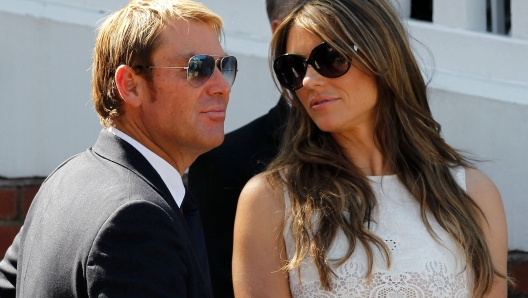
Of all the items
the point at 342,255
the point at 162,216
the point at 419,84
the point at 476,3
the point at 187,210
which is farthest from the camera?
the point at 476,3

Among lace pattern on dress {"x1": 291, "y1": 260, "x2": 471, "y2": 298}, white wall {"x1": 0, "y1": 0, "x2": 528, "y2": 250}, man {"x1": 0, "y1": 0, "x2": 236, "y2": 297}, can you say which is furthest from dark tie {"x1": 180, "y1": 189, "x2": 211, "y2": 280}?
white wall {"x1": 0, "y1": 0, "x2": 528, "y2": 250}

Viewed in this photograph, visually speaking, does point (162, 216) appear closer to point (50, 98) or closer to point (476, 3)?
point (50, 98)

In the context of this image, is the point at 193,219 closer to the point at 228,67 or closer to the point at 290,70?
the point at 228,67

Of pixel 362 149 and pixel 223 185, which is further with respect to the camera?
pixel 223 185

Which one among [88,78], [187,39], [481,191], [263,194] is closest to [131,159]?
[187,39]

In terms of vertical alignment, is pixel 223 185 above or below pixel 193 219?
below

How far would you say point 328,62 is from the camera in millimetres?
2273

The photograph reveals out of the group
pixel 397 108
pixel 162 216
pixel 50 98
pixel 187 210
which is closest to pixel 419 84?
pixel 397 108

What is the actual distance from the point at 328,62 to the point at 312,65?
47 mm

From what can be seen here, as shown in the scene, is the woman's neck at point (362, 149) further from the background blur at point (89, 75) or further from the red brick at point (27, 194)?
the red brick at point (27, 194)

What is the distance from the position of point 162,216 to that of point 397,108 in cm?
104

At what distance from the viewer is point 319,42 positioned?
90.3 inches

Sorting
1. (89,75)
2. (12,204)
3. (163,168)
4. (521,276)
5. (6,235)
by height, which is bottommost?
(521,276)

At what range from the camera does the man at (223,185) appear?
8.30ft
